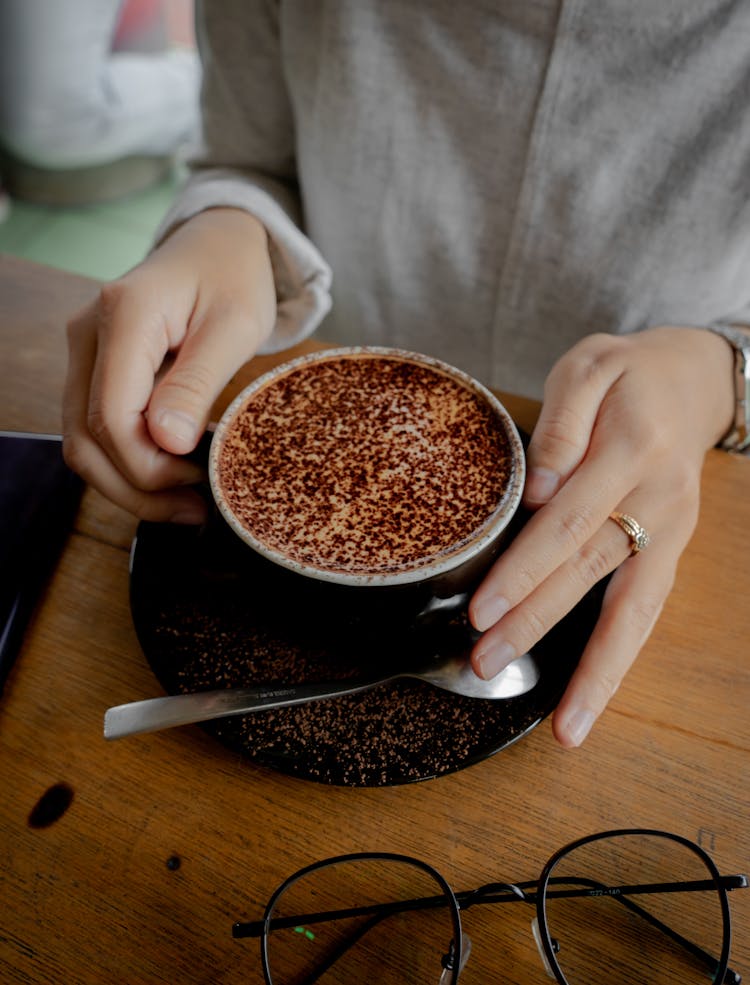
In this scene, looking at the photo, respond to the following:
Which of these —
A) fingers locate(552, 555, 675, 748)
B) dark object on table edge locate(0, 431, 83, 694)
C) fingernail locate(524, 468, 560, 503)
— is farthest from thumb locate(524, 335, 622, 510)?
dark object on table edge locate(0, 431, 83, 694)

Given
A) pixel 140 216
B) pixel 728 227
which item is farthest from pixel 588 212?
pixel 140 216

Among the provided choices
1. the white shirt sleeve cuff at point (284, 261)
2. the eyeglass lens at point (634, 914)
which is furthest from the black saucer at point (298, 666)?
the white shirt sleeve cuff at point (284, 261)

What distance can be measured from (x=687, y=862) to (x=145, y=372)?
24.1 inches

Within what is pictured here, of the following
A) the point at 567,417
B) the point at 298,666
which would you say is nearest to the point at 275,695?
the point at 298,666

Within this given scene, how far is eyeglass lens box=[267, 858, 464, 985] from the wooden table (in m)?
0.02

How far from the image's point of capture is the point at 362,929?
50cm

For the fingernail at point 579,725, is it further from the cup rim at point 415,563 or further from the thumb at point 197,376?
the thumb at point 197,376

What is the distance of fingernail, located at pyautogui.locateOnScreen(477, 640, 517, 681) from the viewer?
547mm

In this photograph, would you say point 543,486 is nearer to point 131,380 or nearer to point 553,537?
point 553,537

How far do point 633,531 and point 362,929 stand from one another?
0.39 meters

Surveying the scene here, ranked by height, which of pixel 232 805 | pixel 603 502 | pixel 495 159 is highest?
pixel 495 159

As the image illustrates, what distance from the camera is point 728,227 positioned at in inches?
34.2

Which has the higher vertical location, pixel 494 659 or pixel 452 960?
pixel 494 659

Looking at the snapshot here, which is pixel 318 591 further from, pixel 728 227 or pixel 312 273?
pixel 728 227
